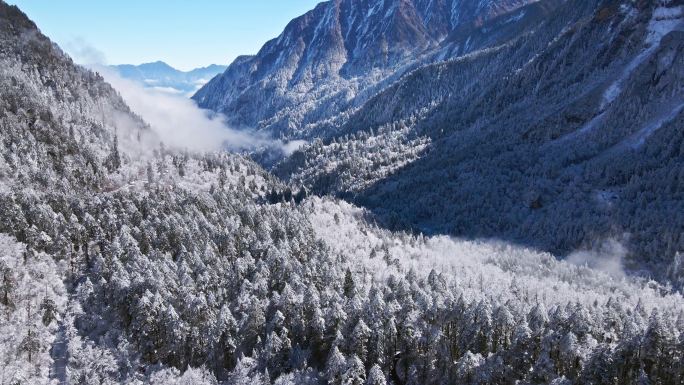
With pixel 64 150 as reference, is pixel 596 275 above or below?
below

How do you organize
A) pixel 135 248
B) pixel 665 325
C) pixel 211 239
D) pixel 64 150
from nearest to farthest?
pixel 665 325 < pixel 135 248 < pixel 211 239 < pixel 64 150

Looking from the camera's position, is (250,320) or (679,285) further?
(679,285)

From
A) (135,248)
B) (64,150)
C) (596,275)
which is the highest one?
(64,150)

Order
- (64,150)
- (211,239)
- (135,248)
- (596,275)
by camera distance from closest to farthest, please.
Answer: (135,248)
(211,239)
(596,275)
(64,150)

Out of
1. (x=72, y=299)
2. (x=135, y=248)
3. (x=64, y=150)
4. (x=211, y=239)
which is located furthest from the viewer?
(x=64, y=150)

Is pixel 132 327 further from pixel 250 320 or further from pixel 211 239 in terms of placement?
pixel 211 239

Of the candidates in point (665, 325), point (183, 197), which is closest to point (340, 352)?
point (665, 325)

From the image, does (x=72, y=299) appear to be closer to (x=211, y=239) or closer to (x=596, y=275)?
(x=211, y=239)

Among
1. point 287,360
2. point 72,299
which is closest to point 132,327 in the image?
point 72,299

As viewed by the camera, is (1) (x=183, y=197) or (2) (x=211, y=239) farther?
(1) (x=183, y=197)
